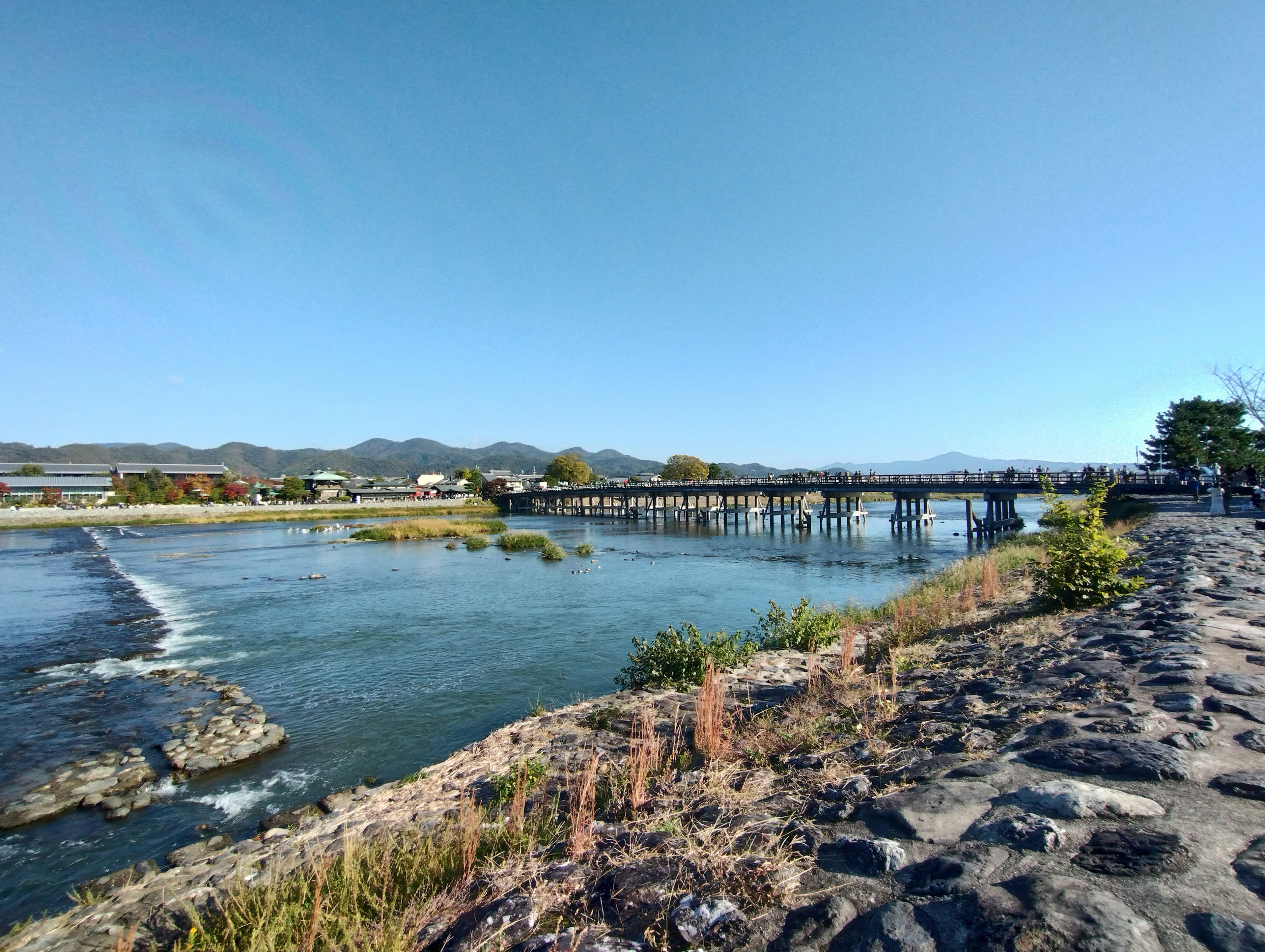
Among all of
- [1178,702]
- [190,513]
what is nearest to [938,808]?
Result: [1178,702]

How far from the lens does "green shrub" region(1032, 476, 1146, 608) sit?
1134 cm

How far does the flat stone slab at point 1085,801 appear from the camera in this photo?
13.0ft

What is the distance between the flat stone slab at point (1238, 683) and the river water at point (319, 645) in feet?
34.5

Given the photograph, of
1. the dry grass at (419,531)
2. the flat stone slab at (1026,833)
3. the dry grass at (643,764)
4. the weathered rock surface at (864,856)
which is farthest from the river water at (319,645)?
the dry grass at (419,531)

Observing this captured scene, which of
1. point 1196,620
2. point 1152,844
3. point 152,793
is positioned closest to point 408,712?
point 152,793

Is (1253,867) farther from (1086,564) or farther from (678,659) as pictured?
(678,659)

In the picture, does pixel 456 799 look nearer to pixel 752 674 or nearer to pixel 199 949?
pixel 199 949

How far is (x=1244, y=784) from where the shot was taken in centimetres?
409

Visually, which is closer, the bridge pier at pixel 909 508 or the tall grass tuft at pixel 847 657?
the tall grass tuft at pixel 847 657

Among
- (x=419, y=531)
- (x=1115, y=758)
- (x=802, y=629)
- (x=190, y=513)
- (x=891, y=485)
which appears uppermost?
(x=891, y=485)

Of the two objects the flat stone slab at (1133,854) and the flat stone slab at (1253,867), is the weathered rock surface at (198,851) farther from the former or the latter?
the flat stone slab at (1253,867)

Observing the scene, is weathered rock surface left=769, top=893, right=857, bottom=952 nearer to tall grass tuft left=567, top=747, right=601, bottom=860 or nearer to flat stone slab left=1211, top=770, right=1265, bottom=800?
tall grass tuft left=567, top=747, right=601, bottom=860

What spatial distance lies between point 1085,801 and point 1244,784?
3.39 feet

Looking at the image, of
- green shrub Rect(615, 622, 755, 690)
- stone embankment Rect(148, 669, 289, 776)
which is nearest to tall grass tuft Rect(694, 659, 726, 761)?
green shrub Rect(615, 622, 755, 690)
